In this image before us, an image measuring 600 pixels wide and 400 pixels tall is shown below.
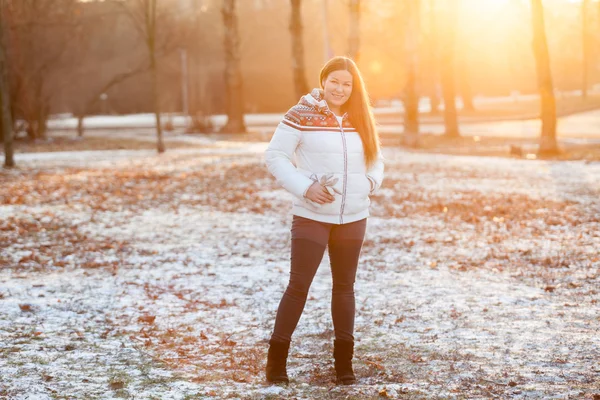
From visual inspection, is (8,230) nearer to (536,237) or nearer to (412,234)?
(412,234)

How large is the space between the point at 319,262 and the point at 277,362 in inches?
27.8

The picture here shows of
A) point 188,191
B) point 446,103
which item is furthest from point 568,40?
point 188,191

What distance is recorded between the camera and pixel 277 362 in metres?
4.68

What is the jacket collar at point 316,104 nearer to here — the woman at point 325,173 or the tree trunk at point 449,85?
the woman at point 325,173

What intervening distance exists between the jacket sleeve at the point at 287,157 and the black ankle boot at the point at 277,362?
0.99 m

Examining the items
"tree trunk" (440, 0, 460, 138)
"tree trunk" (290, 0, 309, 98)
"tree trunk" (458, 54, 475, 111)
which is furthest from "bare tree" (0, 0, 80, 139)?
"tree trunk" (458, 54, 475, 111)

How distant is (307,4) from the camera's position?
238 feet

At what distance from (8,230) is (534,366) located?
831 cm

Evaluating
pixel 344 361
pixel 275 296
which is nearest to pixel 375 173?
pixel 344 361

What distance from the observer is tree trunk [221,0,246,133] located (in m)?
34.2

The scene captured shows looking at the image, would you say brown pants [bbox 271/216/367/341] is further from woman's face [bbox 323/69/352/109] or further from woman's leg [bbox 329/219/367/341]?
woman's face [bbox 323/69/352/109]

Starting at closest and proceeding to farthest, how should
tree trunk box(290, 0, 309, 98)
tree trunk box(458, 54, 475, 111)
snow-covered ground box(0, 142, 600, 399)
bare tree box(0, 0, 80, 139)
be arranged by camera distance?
snow-covered ground box(0, 142, 600, 399)
tree trunk box(290, 0, 309, 98)
bare tree box(0, 0, 80, 139)
tree trunk box(458, 54, 475, 111)

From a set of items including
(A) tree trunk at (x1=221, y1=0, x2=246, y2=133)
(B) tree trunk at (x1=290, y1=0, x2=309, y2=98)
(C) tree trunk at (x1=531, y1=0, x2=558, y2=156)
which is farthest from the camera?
(A) tree trunk at (x1=221, y1=0, x2=246, y2=133)

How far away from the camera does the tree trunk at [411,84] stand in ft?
85.9
